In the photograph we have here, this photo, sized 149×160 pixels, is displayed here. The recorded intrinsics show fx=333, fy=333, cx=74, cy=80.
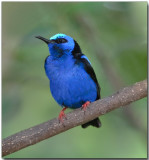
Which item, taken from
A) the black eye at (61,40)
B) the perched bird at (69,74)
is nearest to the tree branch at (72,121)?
the perched bird at (69,74)

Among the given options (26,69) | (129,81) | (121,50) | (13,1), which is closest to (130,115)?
(129,81)

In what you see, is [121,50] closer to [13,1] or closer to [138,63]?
[138,63]

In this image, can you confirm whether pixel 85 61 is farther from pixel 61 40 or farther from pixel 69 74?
pixel 61 40

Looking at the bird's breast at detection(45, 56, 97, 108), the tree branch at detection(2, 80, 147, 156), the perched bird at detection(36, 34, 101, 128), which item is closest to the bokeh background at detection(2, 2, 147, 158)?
the perched bird at detection(36, 34, 101, 128)

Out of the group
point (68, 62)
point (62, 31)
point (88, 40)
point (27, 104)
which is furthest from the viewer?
point (27, 104)

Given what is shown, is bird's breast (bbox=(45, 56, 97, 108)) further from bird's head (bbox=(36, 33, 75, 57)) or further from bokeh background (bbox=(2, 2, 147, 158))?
bokeh background (bbox=(2, 2, 147, 158))

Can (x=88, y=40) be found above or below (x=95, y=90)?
above
